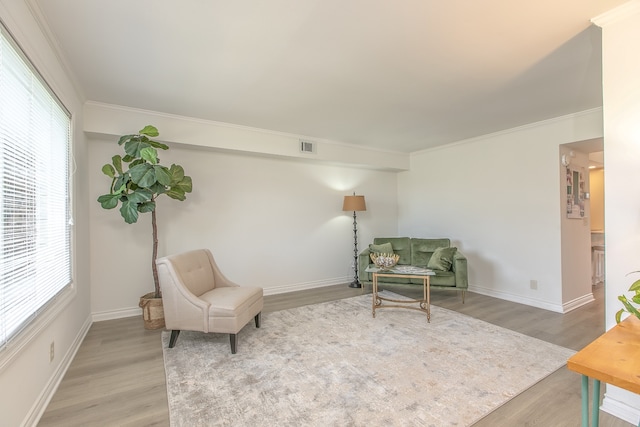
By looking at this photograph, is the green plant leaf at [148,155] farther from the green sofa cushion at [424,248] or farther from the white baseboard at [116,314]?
the green sofa cushion at [424,248]

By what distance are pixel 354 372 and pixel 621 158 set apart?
89.9 inches

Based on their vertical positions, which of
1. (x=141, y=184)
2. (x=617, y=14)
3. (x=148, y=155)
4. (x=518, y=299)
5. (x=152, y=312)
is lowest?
(x=518, y=299)

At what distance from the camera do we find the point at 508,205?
418cm

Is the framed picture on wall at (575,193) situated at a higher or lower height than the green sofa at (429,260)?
higher

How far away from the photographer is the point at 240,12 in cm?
176

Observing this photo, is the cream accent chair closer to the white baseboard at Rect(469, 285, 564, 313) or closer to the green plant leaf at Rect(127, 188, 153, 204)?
the green plant leaf at Rect(127, 188, 153, 204)

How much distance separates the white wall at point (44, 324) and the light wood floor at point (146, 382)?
15 centimetres

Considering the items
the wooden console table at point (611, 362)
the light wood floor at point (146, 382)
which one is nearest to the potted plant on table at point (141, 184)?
the light wood floor at point (146, 382)

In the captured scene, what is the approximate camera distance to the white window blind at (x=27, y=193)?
144 centimetres

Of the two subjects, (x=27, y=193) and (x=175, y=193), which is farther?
(x=175, y=193)

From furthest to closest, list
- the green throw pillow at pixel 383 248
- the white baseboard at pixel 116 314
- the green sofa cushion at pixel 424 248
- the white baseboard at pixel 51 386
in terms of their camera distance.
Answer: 1. the green throw pillow at pixel 383 248
2. the green sofa cushion at pixel 424 248
3. the white baseboard at pixel 116 314
4. the white baseboard at pixel 51 386

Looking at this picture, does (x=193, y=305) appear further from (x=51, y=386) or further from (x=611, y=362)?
(x=611, y=362)

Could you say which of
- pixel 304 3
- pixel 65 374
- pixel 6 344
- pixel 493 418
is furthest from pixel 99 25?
pixel 493 418

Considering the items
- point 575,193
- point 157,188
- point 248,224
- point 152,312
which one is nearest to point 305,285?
point 248,224
